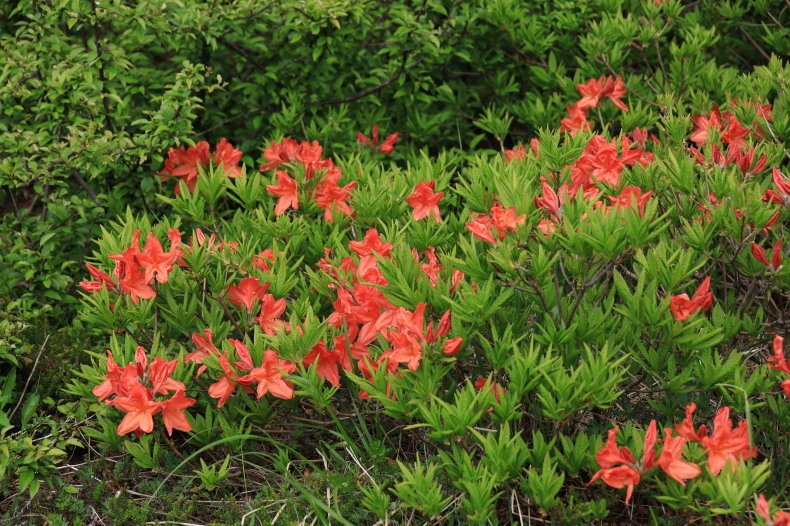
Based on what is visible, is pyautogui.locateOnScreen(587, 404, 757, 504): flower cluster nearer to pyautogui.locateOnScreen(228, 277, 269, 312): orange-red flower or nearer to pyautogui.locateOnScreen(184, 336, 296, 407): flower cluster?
pyautogui.locateOnScreen(184, 336, 296, 407): flower cluster

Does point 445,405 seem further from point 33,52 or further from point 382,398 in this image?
point 33,52

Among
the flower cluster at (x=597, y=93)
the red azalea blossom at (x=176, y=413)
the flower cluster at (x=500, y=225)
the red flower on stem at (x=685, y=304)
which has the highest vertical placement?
the flower cluster at (x=500, y=225)

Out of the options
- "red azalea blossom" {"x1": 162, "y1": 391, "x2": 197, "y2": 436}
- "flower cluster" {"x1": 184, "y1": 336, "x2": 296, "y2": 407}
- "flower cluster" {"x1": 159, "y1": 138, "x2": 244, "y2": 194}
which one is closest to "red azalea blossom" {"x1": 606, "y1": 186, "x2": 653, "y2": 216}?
"flower cluster" {"x1": 184, "y1": 336, "x2": 296, "y2": 407}

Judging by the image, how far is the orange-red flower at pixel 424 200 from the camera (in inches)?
107

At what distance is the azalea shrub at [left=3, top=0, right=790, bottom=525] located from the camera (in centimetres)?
206

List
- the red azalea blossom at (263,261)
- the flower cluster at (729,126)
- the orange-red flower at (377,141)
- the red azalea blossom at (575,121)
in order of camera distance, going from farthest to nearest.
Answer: the orange-red flower at (377,141), the red azalea blossom at (575,121), the flower cluster at (729,126), the red azalea blossom at (263,261)

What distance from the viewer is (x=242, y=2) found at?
3.70m

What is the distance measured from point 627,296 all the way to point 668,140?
1.22 meters

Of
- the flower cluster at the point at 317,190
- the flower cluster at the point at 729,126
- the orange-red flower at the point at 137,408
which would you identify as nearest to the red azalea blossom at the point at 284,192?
the flower cluster at the point at 317,190

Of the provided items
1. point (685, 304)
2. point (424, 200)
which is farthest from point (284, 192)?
point (685, 304)

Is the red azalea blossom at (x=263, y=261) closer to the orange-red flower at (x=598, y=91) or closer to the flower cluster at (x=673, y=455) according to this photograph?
the flower cluster at (x=673, y=455)

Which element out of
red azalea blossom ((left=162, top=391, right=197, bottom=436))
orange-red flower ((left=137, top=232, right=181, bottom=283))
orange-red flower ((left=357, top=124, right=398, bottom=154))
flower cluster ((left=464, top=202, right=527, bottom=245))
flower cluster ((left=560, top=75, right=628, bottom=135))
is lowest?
orange-red flower ((left=357, top=124, right=398, bottom=154))

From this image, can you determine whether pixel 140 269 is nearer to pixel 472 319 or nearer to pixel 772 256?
pixel 472 319

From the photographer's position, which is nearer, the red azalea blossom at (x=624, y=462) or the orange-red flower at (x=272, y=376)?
the red azalea blossom at (x=624, y=462)
